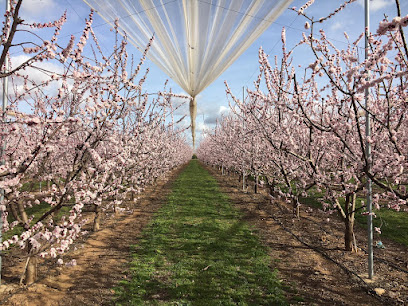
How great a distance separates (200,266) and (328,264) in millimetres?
3016

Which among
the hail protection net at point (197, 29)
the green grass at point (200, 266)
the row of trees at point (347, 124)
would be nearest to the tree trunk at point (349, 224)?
the row of trees at point (347, 124)

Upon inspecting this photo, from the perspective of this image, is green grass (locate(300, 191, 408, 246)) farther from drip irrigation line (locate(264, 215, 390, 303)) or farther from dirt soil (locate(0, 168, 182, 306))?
dirt soil (locate(0, 168, 182, 306))

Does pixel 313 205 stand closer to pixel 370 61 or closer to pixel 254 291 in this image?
pixel 254 291

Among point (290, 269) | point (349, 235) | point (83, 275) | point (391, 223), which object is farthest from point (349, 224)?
point (83, 275)

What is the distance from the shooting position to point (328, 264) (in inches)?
244

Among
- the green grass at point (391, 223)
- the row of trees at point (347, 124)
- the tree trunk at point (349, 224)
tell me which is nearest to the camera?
Answer: the row of trees at point (347, 124)

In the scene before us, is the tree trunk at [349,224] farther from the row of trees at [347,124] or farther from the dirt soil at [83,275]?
the dirt soil at [83,275]

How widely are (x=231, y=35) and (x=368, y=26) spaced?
12.6 feet

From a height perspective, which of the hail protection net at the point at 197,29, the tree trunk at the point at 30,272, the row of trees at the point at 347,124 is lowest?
the tree trunk at the point at 30,272

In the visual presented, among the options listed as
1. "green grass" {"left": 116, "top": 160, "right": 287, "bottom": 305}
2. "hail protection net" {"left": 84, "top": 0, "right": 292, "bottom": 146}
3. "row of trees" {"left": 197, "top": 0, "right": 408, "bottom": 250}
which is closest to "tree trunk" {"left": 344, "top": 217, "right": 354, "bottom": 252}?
"row of trees" {"left": 197, "top": 0, "right": 408, "bottom": 250}

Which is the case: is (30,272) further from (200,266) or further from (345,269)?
(345,269)

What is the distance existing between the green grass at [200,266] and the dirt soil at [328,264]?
453 mm

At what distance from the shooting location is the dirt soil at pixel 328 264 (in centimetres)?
489

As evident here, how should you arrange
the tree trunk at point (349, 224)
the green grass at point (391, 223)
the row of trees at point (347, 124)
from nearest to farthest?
1. the row of trees at point (347, 124)
2. the tree trunk at point (349, 224)
3. the green grass at point (391, 223)
